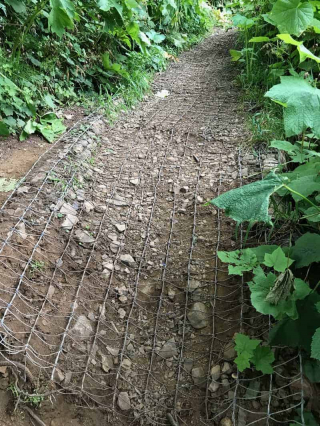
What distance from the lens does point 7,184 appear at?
7.27ft

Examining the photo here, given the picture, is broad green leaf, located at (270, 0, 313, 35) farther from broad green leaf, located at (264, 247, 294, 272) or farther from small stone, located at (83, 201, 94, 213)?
small stone, located at (83, 201, 94, 213)

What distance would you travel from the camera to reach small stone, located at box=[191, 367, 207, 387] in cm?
151

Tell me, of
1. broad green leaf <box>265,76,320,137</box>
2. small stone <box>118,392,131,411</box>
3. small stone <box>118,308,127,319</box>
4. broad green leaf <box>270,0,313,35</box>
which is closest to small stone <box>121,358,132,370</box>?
small stone <box>118,392,131,411</box>

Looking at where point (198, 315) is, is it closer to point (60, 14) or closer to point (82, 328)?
Answer: point (82, 328)

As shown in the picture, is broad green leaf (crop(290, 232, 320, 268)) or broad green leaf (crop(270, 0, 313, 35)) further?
broad green leaf (crop(270, 0, 313, 35))

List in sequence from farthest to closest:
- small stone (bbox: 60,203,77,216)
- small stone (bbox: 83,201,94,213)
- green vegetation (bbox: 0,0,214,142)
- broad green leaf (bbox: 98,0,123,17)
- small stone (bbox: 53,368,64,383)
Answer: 1. broad green leaf (bbox: 98,0,123,17)
2. green vegetation (bbox: 0,0,214,142)
3. small stone (bbox: 83,201,94,213)
4. small stone (bbox: 60,203,77,216)
5. small stone (bbox: 53,368,64,383)

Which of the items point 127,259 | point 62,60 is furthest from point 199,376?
point 62,60

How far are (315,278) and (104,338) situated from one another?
986mm

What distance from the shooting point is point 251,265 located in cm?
159

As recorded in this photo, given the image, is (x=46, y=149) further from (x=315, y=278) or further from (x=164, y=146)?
(x=315, y=278)

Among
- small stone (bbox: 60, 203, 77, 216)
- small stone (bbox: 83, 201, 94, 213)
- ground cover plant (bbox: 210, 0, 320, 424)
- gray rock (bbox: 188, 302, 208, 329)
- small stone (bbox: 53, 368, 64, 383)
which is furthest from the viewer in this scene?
small stone (bbox: 83, 201, 94, 213)

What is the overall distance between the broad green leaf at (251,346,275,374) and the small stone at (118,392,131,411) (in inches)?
21.2

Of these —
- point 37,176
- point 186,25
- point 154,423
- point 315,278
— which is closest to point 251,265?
point 315,278

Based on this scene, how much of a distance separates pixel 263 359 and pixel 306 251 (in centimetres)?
46
